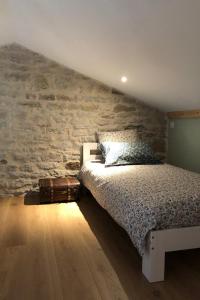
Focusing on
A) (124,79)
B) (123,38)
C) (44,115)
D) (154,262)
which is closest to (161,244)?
(154,262)

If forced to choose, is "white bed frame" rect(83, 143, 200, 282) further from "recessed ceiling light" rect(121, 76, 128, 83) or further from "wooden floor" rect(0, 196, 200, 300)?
"recessed ceiling light" rect(121, 76, 128, 83)

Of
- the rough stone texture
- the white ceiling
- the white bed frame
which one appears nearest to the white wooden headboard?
the rough stone texture

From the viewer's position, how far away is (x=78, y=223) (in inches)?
117

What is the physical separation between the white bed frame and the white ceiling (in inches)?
53.8

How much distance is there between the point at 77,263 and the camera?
7.03 feet

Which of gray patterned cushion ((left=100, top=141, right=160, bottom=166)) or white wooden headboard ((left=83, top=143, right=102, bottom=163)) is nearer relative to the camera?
gray patterned cushion ((left=100, top=141, right=160, bottom=166))

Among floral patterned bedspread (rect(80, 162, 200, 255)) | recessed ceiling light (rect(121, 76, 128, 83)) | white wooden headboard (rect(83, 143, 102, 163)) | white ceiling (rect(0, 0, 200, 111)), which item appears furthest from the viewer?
white wooden headboard (rect(83, 143, 102, 163))

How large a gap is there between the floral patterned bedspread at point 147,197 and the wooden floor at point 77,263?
29cm

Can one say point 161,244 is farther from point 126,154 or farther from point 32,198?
point 32,198

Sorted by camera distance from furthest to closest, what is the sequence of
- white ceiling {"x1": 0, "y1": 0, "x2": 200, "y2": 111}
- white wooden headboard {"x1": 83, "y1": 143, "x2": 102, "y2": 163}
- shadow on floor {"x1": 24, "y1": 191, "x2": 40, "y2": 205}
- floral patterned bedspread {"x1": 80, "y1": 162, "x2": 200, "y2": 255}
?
white wooden headboard {"x1": 83, "y1": 143, "x2": 102, "y2": 163}, shadow on floor {"x1": 24, "y1": 191, "x2": 40, "y2": 205}, floral patterned bedspread {"x1": 80, "y1": 162, "x2": 200, "y2": 255}, white ceiling {"x1": 0, "y1": 0, "x2": 200, "y2": 111}

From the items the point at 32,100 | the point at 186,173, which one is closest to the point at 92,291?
the point at 186,173

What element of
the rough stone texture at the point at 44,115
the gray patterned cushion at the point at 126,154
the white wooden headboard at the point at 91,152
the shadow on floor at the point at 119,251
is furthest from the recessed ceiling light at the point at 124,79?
the shadow on floor at the point at 119,251

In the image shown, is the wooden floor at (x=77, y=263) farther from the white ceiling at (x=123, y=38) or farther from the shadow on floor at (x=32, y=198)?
the white ceiling at (x=123, y=38)

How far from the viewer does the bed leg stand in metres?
1.86
